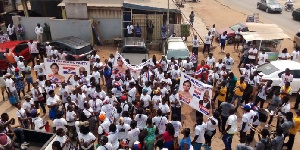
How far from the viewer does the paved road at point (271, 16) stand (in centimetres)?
2611

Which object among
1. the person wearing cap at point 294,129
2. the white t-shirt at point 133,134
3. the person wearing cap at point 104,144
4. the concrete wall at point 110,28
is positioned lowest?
the person wearing cap at point 294,129

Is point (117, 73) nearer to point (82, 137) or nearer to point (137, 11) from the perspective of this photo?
point (82, 137)

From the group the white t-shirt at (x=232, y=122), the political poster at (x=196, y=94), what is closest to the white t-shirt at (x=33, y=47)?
the political poster at (x=196, y=94)

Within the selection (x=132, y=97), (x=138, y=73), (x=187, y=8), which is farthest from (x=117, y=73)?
(x=187, y=8)

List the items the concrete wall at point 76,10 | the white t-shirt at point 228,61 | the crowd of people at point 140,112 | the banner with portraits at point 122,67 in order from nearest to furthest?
1. the crowd of people at point 140,112
2. the banner with portraits at point 122,67
3. the white t-shirt at point 228,61
4. the concrete wall at point 76,10

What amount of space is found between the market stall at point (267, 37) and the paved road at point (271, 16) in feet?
25.0

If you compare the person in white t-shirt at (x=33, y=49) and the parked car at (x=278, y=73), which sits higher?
the person in white t-shirt at (x=33, y=49)

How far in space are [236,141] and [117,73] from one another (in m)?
5.20

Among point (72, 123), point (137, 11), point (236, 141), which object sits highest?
point (137, 11)

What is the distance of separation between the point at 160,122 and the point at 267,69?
713 centimetres

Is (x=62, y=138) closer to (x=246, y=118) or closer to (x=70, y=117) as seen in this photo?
(x=70, y=117)

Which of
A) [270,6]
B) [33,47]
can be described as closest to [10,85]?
[33,47]

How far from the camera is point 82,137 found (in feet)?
25.3

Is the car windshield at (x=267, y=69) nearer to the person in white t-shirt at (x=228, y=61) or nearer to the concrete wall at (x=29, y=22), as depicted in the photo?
the person in white t-shirt at (x=228, y=61)
